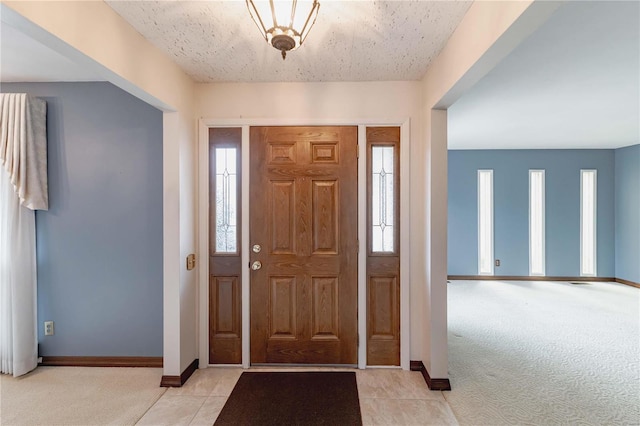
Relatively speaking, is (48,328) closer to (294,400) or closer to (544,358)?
(294,400)

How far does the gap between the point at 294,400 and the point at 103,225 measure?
222 centimetres

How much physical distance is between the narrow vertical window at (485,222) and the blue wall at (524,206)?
0.09 metres

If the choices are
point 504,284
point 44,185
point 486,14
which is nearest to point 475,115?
point 486,14

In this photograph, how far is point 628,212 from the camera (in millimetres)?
5012

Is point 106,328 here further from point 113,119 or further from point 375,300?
point 375,300

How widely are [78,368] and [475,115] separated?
5.02m

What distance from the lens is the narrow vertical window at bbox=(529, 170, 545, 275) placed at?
5.31 m

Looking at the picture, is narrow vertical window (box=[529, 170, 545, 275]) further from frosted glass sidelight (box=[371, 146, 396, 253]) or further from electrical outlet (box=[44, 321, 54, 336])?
electrical outlet (box=[44, 321, 54, 336])

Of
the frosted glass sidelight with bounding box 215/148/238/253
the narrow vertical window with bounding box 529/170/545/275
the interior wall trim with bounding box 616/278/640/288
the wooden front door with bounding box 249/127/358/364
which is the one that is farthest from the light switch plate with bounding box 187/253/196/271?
the interior wall trim with bounding box 616/278/640/288

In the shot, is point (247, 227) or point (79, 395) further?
point (247, 227)

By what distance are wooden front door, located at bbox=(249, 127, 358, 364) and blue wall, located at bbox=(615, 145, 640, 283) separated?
5926mm

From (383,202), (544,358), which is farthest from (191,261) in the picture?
(544,358)

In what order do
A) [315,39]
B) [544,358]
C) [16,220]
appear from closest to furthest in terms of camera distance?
[315,39] → [16,220] → [544,358]

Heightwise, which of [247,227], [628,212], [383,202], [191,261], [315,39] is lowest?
[191,261]
